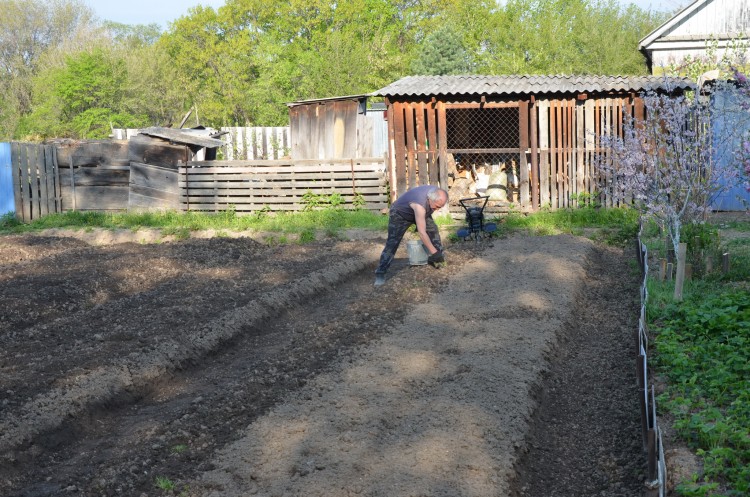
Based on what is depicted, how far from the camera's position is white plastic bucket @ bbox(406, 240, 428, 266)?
1294 cm

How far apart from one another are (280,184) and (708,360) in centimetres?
1286

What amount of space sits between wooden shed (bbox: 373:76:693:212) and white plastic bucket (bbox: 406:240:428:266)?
505 cm

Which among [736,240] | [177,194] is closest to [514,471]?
[736,240]

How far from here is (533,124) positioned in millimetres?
17859

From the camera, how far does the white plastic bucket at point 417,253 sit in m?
12.9

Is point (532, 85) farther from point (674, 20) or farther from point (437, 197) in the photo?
point (674, 20)

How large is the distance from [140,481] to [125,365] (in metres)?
2.36

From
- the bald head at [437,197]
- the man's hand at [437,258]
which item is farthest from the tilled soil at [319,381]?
the bald head at [437,197]

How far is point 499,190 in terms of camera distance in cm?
1922

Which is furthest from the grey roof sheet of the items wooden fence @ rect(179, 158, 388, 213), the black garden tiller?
the black garden tiller

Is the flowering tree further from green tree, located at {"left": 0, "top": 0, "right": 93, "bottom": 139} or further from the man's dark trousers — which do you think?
green tree, located at {"left": 0, "top": 0, "right": 93, "bottom": 139}

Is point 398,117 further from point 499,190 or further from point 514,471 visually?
point 514,471

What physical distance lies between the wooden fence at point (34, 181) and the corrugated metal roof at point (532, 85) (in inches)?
310

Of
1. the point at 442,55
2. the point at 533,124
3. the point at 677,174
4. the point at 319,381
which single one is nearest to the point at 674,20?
the point at 533,124
